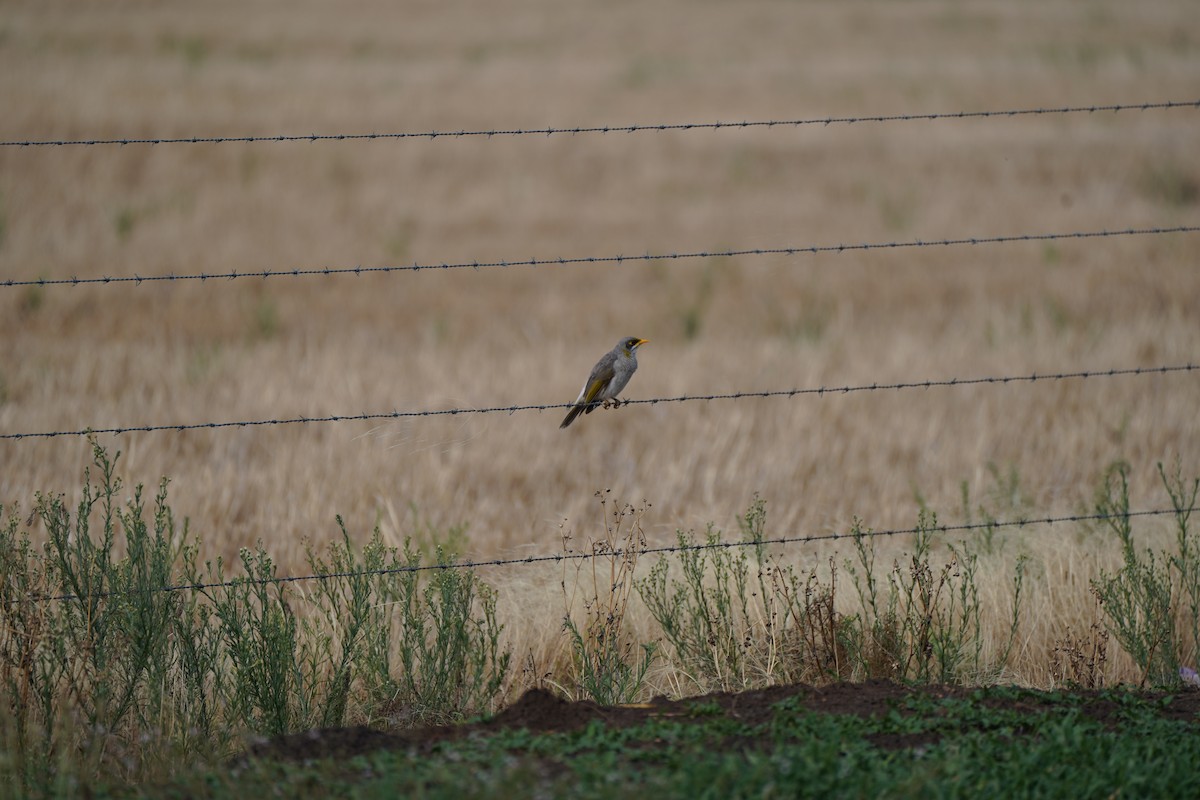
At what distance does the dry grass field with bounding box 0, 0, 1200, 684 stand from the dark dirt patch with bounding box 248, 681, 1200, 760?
3.11ft

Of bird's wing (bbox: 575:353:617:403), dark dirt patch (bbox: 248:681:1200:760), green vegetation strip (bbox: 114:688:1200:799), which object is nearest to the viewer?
green vegetation strip (bbox: 114:688:1200:799)

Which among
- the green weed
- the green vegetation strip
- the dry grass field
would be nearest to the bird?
the dry grass field

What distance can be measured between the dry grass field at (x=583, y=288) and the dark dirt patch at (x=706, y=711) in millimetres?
947

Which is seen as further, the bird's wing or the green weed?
the green weed

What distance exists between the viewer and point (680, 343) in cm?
1078

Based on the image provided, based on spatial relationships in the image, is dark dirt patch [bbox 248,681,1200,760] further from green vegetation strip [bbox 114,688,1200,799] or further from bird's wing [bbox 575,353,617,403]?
bird's wing [bbox 575,353,617,403]

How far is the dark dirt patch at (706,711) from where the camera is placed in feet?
12.8

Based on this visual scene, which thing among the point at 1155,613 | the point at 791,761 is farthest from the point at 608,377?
the point at 1155,613

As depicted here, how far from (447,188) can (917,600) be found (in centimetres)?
1168

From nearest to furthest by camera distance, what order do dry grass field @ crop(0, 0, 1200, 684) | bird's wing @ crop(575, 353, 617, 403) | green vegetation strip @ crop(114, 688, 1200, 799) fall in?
green vegetation strip @ crop(114, 688, 1200, 799) → bird's wing @ crop(575, 353, 617, 403) → dry grass field @ crop(0, 0, 1200, 684)


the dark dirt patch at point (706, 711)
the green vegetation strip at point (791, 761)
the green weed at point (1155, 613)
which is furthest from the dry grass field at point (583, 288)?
the green vegetation strip at point (791, 761)

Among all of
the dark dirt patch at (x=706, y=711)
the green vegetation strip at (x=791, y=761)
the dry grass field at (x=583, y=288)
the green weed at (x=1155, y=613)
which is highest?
the dry grass field at (x=583, y=288)

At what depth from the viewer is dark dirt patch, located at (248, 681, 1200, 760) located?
12.8 feet

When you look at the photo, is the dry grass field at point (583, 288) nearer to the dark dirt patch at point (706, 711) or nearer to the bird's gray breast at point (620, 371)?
the dark dirt patch at point (706, 711)
